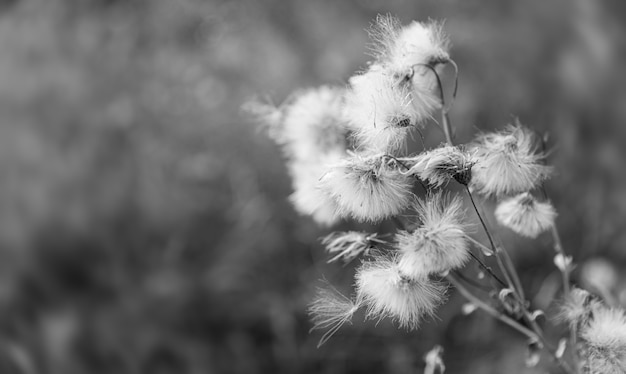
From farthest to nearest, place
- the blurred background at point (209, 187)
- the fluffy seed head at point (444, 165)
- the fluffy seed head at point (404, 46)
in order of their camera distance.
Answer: the blurred background at point (209, 187)
the fluffy seed head at point (404, 46)
the fluffy seed head at point (444, 165)

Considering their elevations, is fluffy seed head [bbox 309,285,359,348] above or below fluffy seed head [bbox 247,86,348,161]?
below

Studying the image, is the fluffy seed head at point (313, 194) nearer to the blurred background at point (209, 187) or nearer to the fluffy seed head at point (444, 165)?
the fluffy seed head at point (444, 165)

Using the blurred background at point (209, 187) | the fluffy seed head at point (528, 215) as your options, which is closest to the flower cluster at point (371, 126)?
the fluffy seed head at point (528, 215)

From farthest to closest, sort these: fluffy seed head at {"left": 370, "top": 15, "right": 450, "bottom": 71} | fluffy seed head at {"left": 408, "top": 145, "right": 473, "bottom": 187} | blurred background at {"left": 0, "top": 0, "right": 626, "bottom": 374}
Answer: blurred background at {"left": 0, "top": 0, "right": 626, "bottom": 374}
fluffy seed head at {"left": 370, "top": 15, "right": 450, "bottom": 71}
fluffy seed head at {"left": 408, "top": 145, "right": 473, "bottom": 187}

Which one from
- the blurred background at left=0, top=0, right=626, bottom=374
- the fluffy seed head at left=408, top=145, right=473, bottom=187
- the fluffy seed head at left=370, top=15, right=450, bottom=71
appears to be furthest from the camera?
the blurred background at left=0, top=0, right=626, bottom=374

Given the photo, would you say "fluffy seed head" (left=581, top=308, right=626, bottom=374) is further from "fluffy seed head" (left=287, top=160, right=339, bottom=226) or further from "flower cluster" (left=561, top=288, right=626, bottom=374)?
"fluffy seed head" (left=287, top=160, right=339, bottom=226)

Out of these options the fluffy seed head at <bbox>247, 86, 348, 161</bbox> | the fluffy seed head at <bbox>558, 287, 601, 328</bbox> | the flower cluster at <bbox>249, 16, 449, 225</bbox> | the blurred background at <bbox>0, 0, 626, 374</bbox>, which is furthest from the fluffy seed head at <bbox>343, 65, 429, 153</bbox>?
the blurred background at <bbox>0, 0, 626, 374</bbox>
